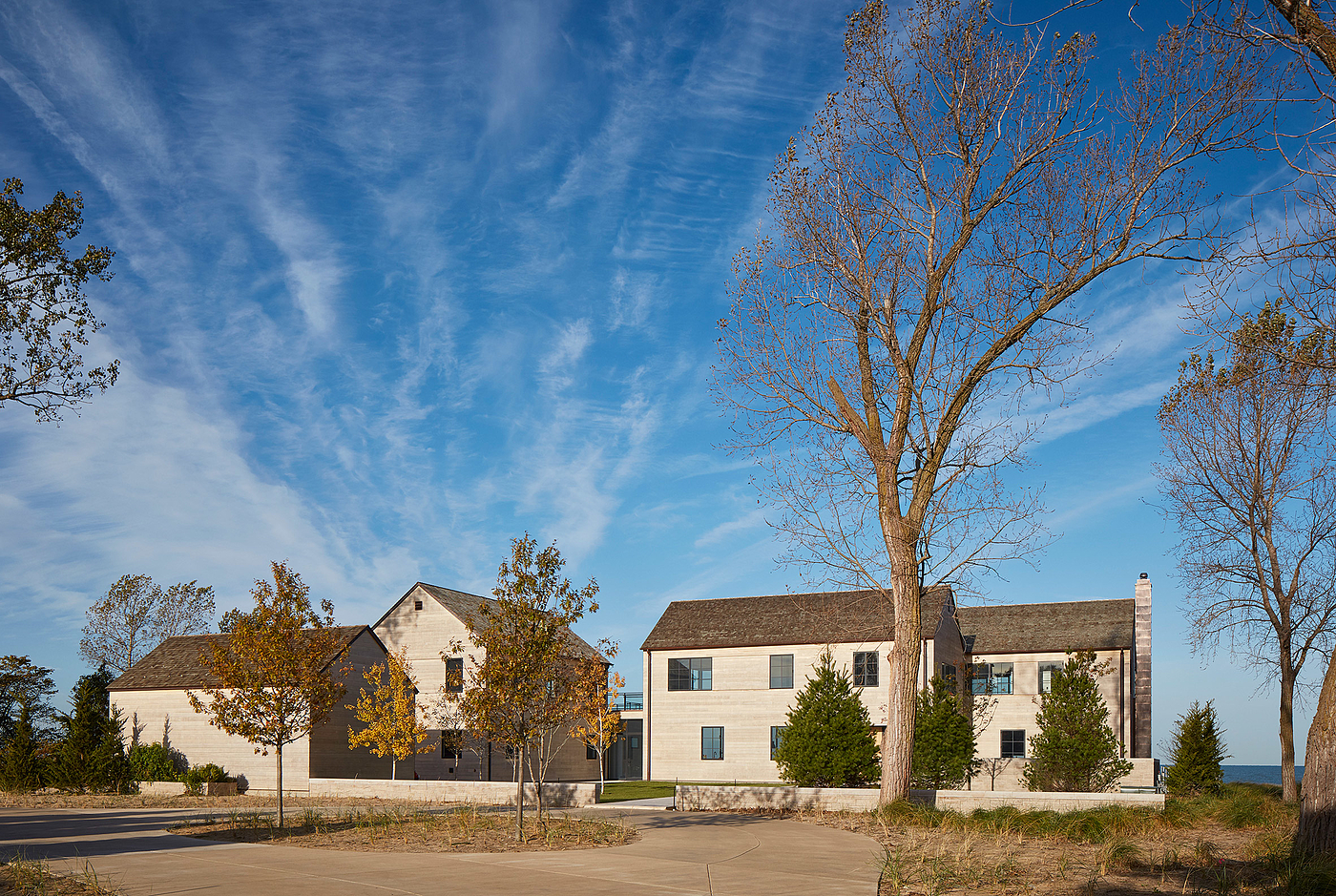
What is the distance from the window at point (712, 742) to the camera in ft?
129

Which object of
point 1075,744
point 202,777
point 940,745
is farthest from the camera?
point 202,777

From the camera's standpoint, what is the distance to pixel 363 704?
32.0 m

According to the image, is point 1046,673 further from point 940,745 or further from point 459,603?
point 459,603

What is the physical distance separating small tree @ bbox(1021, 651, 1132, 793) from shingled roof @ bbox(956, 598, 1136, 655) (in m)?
9.77

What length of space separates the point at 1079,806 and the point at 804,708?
8.98 m

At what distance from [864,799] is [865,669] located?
16892mm

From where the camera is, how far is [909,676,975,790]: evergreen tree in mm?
27281

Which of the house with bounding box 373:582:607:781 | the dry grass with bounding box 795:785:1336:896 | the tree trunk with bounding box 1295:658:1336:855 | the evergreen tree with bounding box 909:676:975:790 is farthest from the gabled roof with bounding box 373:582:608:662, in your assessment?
the tree trunk with bounding box 1295:658:1336:855

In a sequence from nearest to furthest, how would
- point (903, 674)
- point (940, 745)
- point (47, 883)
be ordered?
point (47, 883)
point (903, 674)
point (940, 745)

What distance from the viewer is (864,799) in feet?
67.9

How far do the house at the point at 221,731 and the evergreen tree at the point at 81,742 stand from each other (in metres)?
1.32

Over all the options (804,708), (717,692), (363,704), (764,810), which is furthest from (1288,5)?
(717,692)

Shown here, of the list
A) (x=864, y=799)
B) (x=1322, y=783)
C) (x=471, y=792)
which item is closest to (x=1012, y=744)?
(x=864, y=799)

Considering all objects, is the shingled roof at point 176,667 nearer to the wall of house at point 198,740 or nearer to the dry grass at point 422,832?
the wall of house at point 198,740
